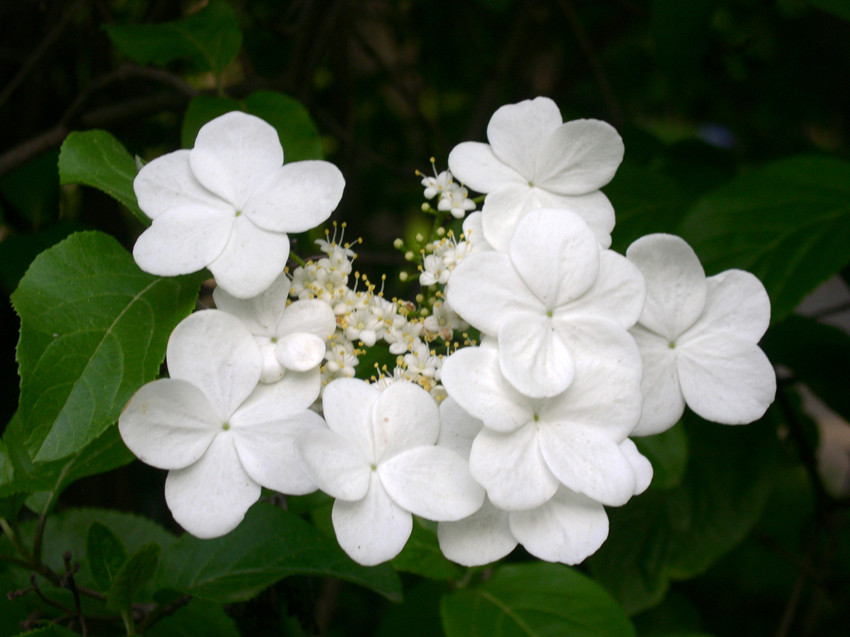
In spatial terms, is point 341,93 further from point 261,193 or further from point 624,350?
point 624,350

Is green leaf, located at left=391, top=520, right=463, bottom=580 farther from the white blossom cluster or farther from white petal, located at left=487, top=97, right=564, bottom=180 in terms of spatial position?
white petal, located at left=487, top=97, right=564, bottom=180

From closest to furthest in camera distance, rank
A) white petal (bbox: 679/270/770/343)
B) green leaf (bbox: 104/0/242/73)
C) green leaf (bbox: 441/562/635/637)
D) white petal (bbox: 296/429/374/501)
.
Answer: white petal (bbox: 296/429/374/501) < white petal (bbox: 679/270/770/343) < green leaf (bbox: 441/562/635/637) < green leaf (bbox: 104/0/242/73)

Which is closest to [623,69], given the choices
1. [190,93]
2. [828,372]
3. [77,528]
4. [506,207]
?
[828,372]

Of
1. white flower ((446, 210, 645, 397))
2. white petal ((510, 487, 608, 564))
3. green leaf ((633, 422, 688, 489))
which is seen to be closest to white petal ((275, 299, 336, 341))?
white flower ((446, 210, 645, 397))

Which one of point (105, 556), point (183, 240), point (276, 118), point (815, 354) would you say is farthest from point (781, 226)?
point (105, 556)

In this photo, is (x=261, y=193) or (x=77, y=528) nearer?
(x=261, y=193)
